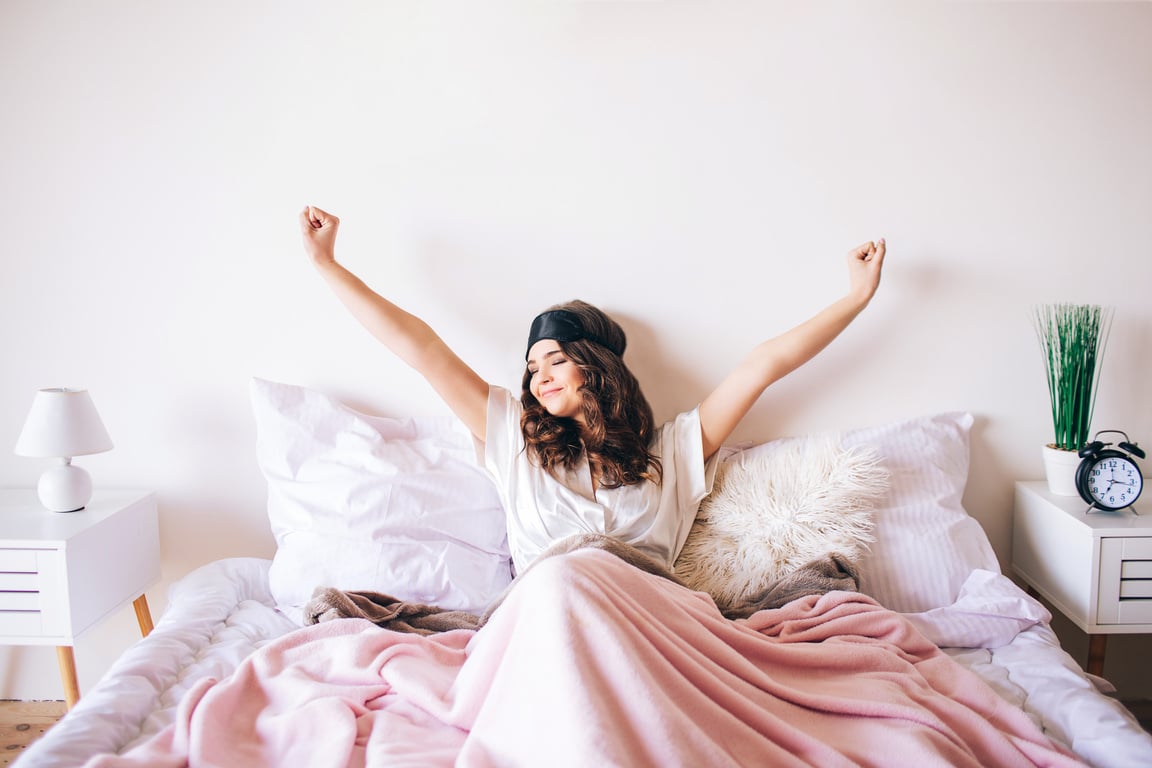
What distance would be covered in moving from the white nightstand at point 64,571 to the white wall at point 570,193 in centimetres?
24

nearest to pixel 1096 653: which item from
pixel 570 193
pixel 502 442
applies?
pixel 502 442

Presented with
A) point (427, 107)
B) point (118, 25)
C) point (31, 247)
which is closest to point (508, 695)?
point (427, 107)

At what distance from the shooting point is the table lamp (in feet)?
5.75

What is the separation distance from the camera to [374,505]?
175cm

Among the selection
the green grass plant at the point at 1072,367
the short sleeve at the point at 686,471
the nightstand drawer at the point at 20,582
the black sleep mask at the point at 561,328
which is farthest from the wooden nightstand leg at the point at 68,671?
the green grass plant at the point at 1072,367

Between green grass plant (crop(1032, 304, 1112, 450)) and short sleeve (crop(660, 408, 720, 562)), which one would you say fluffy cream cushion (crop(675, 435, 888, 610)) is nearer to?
short sleeve (crop(660, 408, 720, 562))

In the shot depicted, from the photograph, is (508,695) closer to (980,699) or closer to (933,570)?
(980,699)

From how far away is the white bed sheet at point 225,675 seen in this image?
1146mm

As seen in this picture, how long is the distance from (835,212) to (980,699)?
1184 millimetres

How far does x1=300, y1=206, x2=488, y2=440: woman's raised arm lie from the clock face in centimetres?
144

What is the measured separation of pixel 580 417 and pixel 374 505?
1.71ft

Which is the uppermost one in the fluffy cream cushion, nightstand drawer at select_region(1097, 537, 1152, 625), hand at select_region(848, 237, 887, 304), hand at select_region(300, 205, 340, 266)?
hand at select_region(300, 205, 340, 266)

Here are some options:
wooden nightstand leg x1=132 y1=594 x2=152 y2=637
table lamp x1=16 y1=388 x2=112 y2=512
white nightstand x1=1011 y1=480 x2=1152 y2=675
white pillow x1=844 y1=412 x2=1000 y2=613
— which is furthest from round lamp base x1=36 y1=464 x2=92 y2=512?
white nightstand x1=1011 y1=480 x2=1152 y2=675

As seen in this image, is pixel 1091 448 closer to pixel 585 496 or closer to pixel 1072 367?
pixel 1072 367
